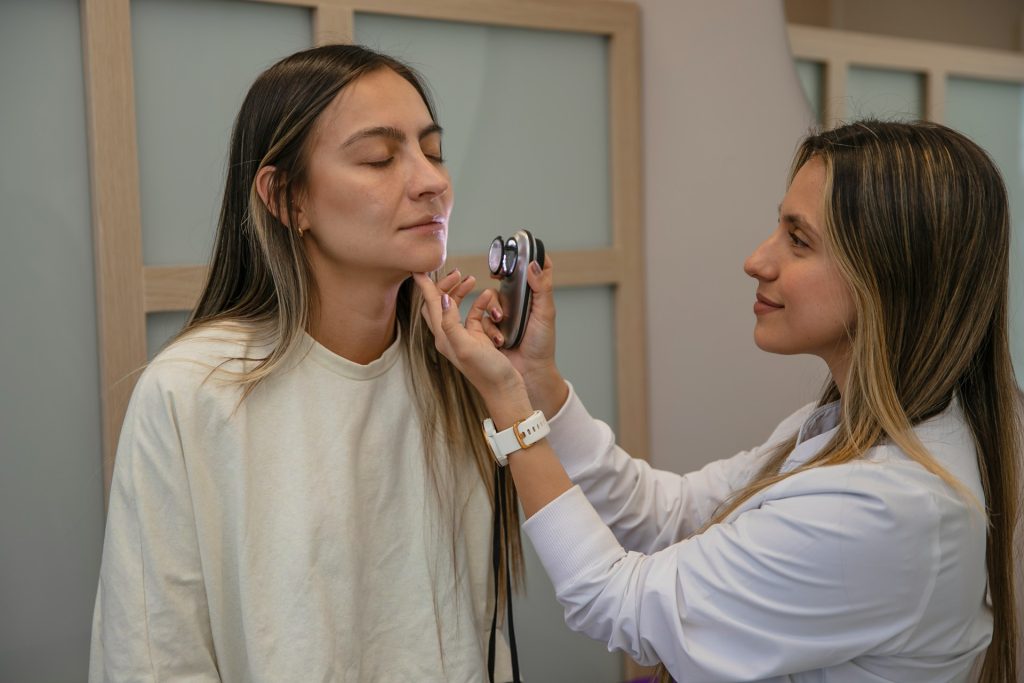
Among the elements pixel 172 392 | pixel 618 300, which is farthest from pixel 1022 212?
pixel 172 392

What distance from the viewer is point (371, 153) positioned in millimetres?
1187

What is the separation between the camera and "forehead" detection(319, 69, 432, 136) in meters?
1.18

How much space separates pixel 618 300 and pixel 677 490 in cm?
66

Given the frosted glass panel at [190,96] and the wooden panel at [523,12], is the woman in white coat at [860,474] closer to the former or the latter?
the frosted glass panel at [190,96]

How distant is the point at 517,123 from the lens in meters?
2.04

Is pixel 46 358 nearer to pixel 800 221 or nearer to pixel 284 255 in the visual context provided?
pixel 284 255

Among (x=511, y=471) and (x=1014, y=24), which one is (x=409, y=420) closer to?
(x=511, y=471)

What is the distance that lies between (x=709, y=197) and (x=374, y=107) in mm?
1270

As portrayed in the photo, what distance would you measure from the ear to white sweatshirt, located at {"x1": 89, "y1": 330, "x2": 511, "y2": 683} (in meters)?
0.15

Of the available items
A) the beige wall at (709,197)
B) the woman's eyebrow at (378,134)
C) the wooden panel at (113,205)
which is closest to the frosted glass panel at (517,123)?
the beige wall at (709,197)

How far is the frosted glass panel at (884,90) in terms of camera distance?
2365mm

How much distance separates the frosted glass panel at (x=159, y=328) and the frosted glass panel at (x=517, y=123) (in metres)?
0.54

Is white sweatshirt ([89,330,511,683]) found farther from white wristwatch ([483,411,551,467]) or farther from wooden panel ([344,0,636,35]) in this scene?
wooden panel ([344,0,636,35])

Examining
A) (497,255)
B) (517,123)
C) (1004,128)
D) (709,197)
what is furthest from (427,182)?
(1004,128)
